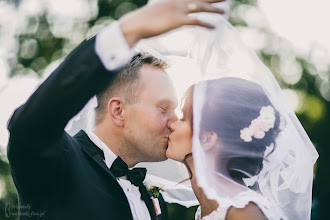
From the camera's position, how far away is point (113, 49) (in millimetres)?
A: 1950

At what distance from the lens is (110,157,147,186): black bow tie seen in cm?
335

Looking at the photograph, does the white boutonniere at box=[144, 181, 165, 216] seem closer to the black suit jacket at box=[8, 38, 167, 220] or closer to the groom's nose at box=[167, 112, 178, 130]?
the black suit jacket at box=[8, 38, 167, 220]

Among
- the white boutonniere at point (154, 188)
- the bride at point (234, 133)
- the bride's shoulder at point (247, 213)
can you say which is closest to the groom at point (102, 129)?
the white boutonniere at point (154, 188)

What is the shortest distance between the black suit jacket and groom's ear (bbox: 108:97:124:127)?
0.35 meters

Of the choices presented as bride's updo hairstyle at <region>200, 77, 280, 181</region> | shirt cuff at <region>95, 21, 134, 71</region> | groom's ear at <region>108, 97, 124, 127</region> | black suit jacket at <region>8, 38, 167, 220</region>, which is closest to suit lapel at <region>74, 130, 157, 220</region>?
black suit jacket at <region>8, 38, 167, 220</region>

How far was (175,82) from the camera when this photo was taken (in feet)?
11.9

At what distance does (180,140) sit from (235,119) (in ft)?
1.50

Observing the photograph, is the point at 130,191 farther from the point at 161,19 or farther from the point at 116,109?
the point at 161,19

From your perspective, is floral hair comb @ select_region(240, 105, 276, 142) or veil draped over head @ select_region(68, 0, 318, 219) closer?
veil draped over head @ select_region(68, 0, 318, 219)

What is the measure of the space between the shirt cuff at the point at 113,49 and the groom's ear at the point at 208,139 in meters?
A: 1.20

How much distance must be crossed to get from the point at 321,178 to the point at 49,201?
50.8 feet

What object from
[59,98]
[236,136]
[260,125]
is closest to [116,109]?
[236,136]

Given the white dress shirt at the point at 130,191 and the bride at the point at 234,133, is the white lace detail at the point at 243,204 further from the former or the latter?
the white dress shirt at the point at 130,191

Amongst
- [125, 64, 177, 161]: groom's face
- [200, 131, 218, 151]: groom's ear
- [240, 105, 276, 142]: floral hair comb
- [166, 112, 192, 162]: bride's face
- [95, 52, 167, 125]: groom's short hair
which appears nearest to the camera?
[200, 131, 218, 151]: groom's ear
